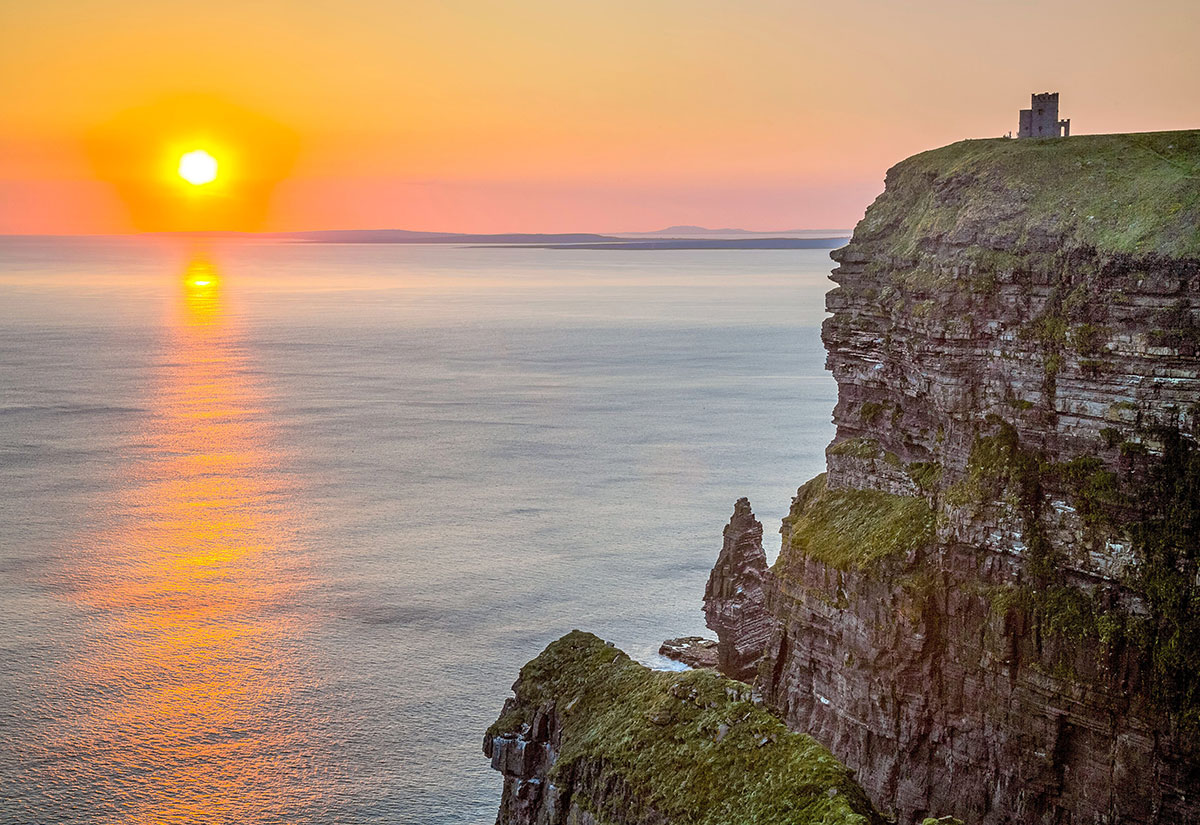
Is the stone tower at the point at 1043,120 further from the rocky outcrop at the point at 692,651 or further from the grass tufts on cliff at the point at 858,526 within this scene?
the rocky outcrop at the point at 692,651

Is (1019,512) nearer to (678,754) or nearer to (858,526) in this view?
(858,526)

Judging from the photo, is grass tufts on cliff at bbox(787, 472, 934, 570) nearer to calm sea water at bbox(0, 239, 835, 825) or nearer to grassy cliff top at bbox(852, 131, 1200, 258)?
grassy cliff top at bbox(852, 131, 1200, 258)

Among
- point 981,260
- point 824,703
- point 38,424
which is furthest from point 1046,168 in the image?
point 38,424

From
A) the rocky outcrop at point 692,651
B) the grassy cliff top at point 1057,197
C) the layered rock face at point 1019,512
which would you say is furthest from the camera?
the rocky outcrop at point 692,651

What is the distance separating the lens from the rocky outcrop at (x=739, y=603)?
2470 inches

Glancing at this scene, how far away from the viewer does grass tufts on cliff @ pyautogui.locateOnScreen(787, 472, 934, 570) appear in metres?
44.9

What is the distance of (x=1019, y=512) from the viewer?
40.7 m

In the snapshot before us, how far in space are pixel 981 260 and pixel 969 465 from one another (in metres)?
7.44

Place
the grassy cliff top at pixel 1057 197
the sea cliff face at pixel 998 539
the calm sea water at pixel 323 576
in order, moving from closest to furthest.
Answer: the sea cliff face at pixel 998 539
the grassy cliff top at pixel 1057 197
the calm sea water at pixel 323 576

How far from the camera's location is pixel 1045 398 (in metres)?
40.7

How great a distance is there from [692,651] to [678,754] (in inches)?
1786

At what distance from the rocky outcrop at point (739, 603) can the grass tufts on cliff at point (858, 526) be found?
11.2 m

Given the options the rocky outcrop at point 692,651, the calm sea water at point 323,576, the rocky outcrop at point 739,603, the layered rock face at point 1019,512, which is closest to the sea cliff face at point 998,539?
the layered rock face at point 1019,512

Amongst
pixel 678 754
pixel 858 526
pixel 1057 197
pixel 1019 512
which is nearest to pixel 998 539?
pixel 1019 512
